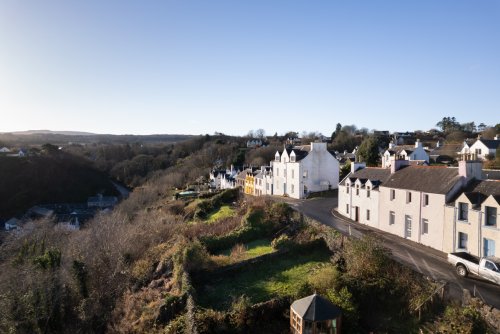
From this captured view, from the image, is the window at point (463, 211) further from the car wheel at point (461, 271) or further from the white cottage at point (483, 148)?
the white cottage at point (483, 148)

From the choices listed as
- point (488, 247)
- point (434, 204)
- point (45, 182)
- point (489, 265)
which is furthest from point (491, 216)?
point (45, 182)

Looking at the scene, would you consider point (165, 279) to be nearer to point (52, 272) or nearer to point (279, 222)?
point (52, 272)

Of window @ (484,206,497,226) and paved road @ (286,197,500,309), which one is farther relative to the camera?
window @ (484,206,497,226)

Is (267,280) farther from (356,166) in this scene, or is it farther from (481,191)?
(356,166)

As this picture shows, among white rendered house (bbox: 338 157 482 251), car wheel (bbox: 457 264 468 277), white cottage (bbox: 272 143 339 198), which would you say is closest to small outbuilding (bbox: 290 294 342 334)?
car wheel (bbox: 457 264 468 277)

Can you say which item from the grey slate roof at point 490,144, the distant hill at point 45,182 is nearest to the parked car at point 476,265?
the grey slate roof at point 490,144

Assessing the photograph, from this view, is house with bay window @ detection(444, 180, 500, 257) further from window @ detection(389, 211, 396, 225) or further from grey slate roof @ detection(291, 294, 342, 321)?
grey slate roof @ detection(291, 294, 342, 321)
